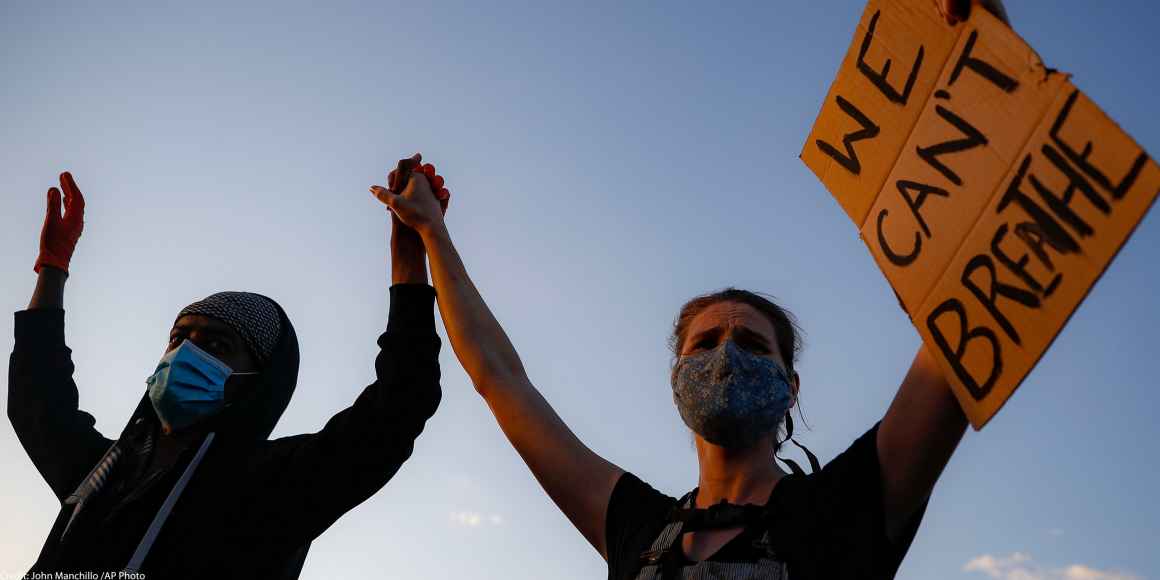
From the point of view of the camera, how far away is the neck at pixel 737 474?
126 inches

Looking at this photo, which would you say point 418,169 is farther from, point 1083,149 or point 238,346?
point 1083,149

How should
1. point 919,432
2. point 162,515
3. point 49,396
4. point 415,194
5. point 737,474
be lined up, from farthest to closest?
point 49,396 → point 415,194 → point 162,515 → point 737,474 → point 919,432

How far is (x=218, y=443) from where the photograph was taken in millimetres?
3957

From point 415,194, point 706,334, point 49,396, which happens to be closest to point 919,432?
point 706,334

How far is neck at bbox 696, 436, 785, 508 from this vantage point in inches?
126

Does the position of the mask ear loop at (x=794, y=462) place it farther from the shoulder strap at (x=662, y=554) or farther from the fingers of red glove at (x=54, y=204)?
the fingers of red glove at (x=54, y=204)

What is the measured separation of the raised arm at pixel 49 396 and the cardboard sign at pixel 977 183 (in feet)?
11.3

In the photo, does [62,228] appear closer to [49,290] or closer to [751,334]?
[49,290]

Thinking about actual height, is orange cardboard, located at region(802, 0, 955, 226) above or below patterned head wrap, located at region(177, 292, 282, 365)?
above

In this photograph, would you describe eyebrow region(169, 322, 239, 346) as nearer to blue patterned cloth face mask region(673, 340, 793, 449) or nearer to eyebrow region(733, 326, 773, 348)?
blue patterned cloth face mask region(673, 340, 793, 449)

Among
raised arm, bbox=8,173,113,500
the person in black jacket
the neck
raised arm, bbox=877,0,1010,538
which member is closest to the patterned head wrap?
the person in black jacket

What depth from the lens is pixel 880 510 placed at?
2.62 metres

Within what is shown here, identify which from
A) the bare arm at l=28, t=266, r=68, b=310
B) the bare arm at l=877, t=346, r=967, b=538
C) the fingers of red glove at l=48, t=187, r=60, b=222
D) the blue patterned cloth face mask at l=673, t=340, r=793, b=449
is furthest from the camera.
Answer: the fingers of red glove at l=48, t=187, r=60, b=222

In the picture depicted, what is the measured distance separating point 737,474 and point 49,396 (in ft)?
10.4
